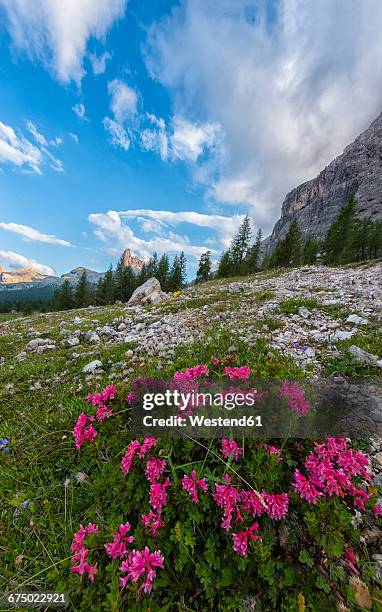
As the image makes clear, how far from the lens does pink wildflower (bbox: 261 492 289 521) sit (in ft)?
5.53

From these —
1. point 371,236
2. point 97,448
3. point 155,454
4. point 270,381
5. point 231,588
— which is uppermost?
point 371,236

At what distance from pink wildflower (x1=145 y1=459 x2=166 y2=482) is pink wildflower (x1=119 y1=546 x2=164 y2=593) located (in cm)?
43

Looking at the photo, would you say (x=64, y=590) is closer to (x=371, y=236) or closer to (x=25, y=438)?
(x=25, y=438)

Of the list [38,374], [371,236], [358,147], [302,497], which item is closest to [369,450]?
[302,497]

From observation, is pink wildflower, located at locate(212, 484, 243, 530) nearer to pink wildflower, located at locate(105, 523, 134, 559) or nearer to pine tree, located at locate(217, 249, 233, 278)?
pink wildflower, located at locate(105, 523, 134, 559)

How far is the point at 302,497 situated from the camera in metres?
1.74

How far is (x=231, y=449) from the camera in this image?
79.7 inches

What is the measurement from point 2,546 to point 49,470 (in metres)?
0.73

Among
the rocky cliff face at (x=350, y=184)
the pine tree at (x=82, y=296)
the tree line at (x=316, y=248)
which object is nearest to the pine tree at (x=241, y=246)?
the tree line at (x=316, y=248)

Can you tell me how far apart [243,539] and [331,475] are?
81 centimetres

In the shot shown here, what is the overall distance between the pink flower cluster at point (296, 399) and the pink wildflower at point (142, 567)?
5.16 ft

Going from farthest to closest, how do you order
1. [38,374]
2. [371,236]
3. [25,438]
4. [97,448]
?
[371,236], [38,374], [25,438], [97,448]

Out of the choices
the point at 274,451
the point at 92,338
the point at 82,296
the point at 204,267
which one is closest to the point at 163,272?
the point at 204,267

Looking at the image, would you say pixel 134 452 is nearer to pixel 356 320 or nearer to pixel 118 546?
pixel 118 546
